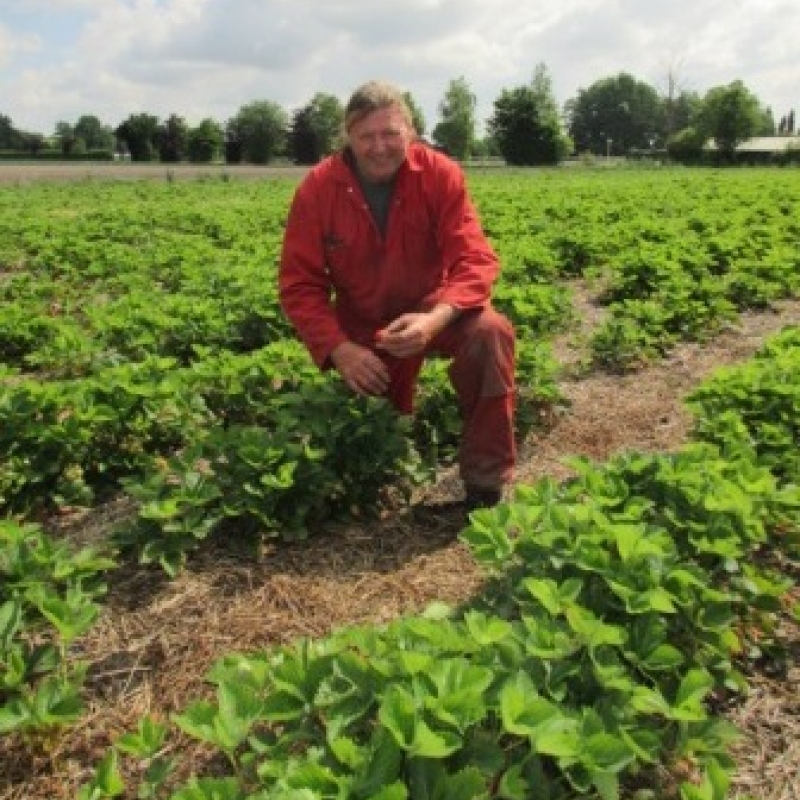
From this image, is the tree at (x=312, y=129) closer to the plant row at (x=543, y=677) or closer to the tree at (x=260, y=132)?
the tree at (x=260, y=132)

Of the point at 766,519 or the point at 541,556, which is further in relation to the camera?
the point at 766,519

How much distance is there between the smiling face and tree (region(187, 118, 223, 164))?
80517 mm

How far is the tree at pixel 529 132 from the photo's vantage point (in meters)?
74.6

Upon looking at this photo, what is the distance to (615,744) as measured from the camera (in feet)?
6.31

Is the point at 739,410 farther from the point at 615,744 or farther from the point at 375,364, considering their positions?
the point at 615,744

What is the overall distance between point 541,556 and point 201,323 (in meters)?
4.49

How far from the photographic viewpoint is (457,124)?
83.5 m

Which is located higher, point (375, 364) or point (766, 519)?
point (375, 364)

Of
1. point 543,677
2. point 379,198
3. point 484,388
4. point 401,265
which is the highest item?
point 379,198

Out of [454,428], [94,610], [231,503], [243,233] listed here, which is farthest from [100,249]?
[94,610]

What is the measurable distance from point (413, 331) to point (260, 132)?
268ft

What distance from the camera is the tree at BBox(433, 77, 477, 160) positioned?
82812mm

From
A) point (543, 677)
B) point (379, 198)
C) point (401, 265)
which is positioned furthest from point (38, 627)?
point (379, 198)

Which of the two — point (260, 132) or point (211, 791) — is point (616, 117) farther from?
point (211, 791)
